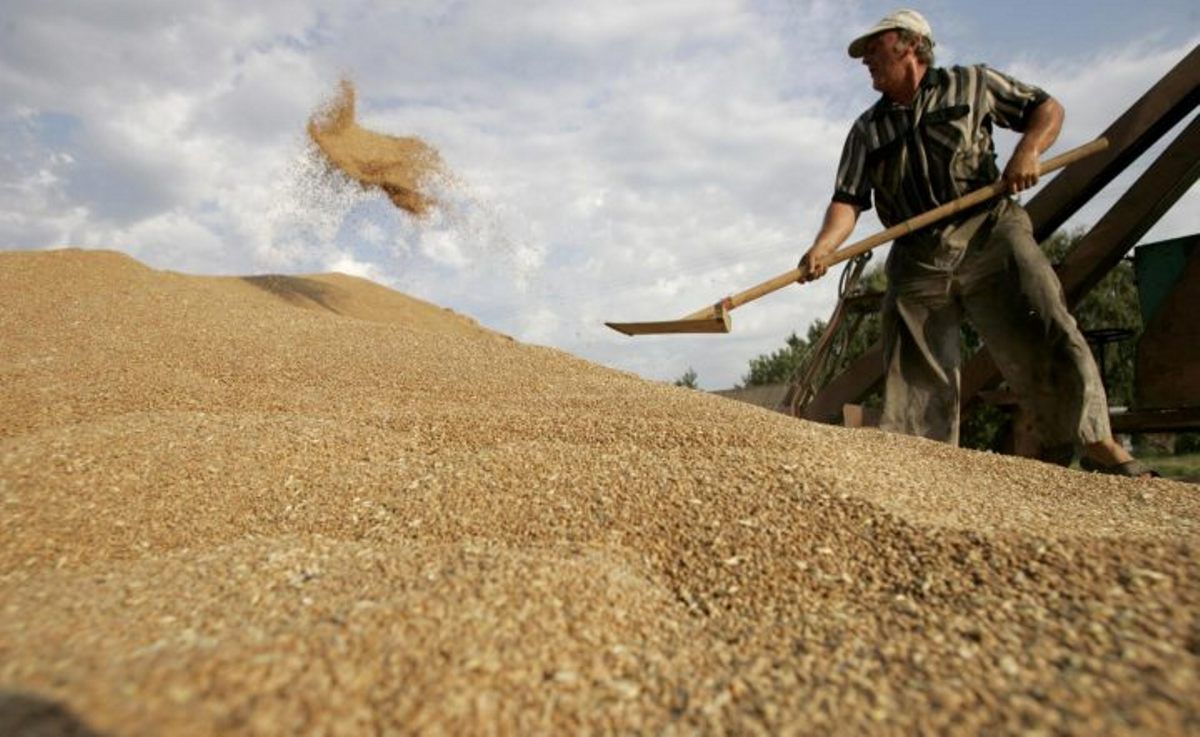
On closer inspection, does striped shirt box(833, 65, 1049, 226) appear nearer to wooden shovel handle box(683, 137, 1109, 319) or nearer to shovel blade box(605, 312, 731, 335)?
wooden shovel handle box(683, 137, 1109, 319)

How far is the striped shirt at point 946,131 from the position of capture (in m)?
2.88

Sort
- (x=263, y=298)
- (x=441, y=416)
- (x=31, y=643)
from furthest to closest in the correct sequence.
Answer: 1. (x=263, y=298)
2. (x=441, y=416)
3. (x=31, y=643)

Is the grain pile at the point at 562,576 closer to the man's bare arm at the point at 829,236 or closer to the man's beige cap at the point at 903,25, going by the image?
the man's bare arm at the point at 829,236

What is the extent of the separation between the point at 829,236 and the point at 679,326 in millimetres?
709

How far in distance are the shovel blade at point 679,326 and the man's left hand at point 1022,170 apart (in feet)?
3.71

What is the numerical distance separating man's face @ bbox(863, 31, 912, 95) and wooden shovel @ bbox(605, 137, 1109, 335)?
1.71ft

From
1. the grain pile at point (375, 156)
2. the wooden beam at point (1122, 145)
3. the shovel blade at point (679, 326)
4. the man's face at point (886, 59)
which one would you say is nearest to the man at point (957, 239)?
the man's face at point (886, 59)

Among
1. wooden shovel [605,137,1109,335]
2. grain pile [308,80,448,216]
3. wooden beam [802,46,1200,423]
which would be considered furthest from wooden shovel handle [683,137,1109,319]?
grain pile [308,80,448,216]

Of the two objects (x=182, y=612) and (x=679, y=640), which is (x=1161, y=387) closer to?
(x=679, y=640)

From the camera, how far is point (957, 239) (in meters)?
2.94

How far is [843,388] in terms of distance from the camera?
4.07 meters

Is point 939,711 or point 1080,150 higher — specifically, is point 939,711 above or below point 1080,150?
below

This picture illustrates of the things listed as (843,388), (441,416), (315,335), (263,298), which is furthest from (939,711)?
(263,298)

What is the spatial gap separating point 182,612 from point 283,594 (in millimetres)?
143
